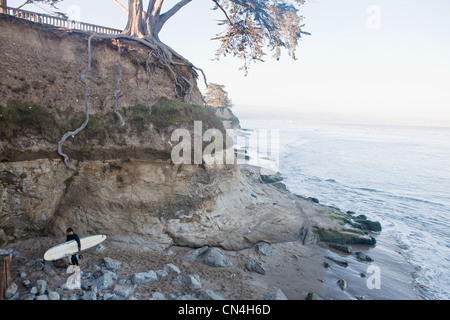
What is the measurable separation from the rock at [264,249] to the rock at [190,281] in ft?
11.8

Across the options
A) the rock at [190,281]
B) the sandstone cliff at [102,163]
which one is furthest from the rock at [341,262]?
the rock at [190,281]

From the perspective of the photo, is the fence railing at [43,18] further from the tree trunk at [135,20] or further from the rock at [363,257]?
the rock at [363,257]

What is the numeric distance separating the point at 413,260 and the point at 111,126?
48.8ft

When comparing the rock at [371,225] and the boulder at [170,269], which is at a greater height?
the boulder at [170,269]

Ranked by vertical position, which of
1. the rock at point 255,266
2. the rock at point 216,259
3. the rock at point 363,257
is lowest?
the rock at point 363,257

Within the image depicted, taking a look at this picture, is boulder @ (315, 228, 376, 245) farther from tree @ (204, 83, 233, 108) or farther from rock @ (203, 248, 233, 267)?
tree @ (204, 83, 233, 108)

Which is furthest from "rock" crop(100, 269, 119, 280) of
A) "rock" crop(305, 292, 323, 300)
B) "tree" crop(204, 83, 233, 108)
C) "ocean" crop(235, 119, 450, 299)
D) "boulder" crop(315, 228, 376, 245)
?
"tree" crop(204, 83, 233, 108)

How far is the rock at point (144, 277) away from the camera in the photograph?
25.4 feet

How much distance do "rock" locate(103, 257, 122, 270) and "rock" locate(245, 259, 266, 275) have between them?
14.8 feet

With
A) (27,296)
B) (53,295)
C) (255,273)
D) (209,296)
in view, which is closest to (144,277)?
(209,296)

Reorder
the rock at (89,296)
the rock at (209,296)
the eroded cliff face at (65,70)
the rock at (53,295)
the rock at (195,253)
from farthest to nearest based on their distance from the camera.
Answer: the eroded cliff face at (65,70) < the rock at (195,253) < the rock at (209,296) < the rock at (89,296) < the rock at (53,295)

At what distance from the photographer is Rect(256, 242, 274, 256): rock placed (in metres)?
10.9

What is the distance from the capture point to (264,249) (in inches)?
436
